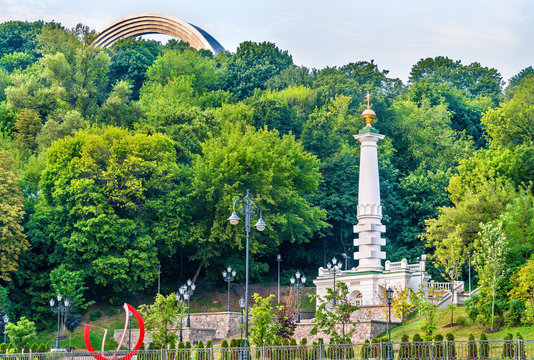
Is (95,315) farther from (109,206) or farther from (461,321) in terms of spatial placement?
(461,321)

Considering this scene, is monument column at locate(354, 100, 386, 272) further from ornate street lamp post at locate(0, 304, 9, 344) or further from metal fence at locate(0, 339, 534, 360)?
ornate street lamp post at locate(0, 304, 9, 344)

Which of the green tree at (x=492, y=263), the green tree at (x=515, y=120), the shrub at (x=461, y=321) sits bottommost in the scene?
the shrub at (x=461, y=321)

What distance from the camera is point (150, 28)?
115125 mm

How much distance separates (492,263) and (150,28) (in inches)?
2898

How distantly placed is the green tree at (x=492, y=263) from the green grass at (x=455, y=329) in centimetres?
113

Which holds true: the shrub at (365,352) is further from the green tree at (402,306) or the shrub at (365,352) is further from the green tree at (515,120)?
the green tree at (515,120)

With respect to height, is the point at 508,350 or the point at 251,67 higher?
the point at 251,67

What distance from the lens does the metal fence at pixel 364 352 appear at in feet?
111

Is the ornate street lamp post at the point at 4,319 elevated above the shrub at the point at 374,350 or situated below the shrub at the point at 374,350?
above

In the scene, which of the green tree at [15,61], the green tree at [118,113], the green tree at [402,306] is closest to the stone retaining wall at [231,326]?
the green tree at [402,306]

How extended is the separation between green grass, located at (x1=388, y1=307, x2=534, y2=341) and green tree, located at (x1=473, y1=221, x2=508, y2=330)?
113cm

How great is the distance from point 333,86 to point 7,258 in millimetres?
37289

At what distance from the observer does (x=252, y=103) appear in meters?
80.2

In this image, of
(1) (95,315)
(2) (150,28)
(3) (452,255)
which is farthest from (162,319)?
(2) (150,28)
